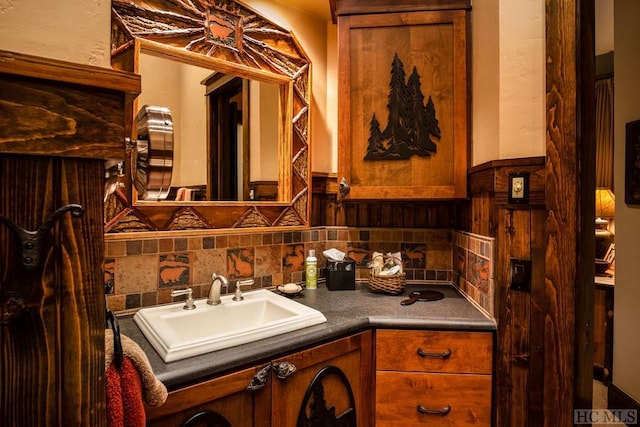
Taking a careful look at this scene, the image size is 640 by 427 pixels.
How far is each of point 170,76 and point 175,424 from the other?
1.35 meters

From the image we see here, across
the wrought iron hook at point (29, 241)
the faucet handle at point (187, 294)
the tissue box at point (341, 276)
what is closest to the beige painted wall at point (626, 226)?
the tissue box at point (341, 276)

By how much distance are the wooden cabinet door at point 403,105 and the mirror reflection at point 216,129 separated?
1.33ft

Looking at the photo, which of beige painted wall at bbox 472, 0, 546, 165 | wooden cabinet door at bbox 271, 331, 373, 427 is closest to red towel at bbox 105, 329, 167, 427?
wooden cabinet door at bbox 271, 331, 373, 427

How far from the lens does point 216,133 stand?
1649 mm

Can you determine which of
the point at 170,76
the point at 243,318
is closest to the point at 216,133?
the point at 170,76

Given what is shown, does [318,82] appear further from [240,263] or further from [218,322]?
[218,322]

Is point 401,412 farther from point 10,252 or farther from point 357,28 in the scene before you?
point 357,28

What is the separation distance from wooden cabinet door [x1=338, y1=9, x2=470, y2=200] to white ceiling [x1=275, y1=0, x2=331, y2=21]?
27cm

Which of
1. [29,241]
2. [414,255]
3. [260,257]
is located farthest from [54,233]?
[414,255]

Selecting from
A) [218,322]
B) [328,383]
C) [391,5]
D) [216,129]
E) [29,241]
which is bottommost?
[328,383]

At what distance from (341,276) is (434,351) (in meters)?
0.63

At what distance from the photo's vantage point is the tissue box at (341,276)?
1.89 m

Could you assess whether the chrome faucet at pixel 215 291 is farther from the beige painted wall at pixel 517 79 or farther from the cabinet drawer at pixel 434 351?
the beige painted wall at pixel 517 79

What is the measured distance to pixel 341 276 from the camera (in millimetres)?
1891
